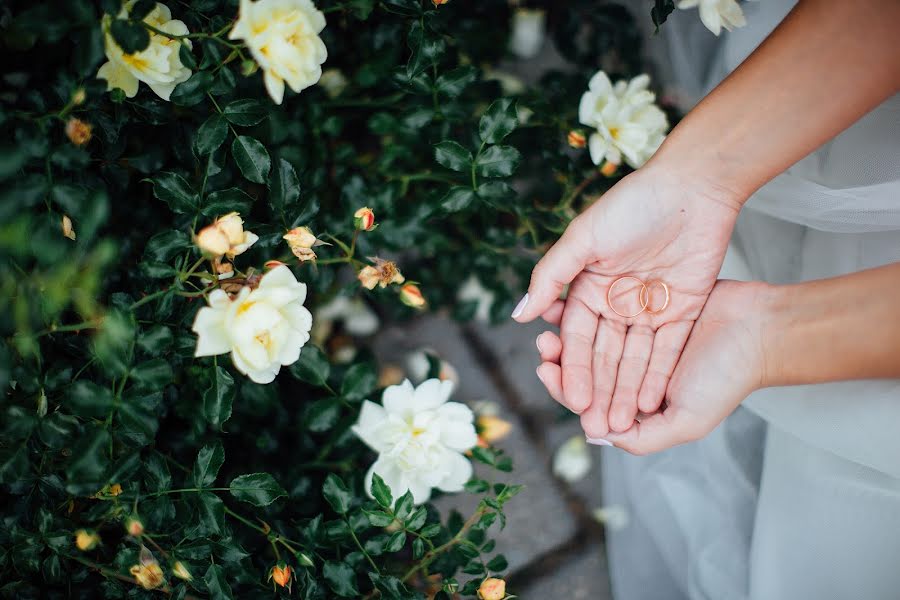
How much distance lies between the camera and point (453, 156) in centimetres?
117

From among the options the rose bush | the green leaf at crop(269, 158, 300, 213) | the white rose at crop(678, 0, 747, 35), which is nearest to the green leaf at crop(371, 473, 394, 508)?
the rose bush

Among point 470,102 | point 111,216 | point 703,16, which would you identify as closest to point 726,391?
point 703,16

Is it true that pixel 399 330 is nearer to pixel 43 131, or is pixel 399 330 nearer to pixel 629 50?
pixel 629 50

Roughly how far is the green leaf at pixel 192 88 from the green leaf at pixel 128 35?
5.2 inches

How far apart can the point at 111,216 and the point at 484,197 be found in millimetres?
681

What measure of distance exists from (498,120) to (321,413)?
2.06 ft

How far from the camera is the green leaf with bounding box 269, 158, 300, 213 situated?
1062 mm

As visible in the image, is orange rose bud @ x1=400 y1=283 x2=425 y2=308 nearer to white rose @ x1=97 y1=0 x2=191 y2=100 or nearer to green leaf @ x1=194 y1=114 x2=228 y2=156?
green leaf @ x1=194 y1=114 x2=228 y2=156

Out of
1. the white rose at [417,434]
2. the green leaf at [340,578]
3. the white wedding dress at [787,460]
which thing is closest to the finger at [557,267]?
the white rose at [417,434]

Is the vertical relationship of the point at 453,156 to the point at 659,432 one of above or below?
above

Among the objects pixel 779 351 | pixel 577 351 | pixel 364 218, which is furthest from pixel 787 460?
pixel 364 218

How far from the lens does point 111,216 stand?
1.18m

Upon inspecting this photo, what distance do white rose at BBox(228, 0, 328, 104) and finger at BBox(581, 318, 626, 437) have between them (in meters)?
0.72

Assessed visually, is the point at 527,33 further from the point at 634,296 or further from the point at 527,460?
the point at 527,460
